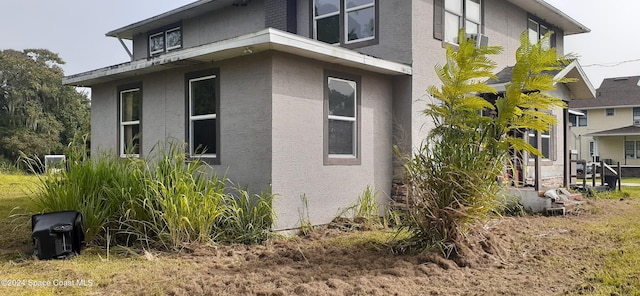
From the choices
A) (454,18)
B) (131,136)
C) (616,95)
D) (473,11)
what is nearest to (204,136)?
(131,136)

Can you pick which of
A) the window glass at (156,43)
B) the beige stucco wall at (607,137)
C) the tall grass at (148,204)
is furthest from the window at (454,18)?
the beige stucco wall at (607,137)

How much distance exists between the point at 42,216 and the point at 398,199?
6.09 meters

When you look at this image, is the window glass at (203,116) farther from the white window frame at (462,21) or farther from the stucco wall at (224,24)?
the white window frame at (462,21)

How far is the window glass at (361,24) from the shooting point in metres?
9.95

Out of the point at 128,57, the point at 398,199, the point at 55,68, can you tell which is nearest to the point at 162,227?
the point at 398,199

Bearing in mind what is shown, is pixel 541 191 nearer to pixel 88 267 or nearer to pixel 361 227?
pixel 361 227

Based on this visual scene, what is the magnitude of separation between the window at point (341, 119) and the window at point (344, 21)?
1.74m

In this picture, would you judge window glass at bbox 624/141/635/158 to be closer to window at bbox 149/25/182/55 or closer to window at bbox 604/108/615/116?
window at bbox 604/108/615/116

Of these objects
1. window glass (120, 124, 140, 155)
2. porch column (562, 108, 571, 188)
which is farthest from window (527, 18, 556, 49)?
window glass (120, 124, 140, 155)

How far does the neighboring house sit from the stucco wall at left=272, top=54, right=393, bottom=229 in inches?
0.9

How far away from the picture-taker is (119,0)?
45.9ft

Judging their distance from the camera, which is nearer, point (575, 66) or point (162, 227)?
point (162, 227)

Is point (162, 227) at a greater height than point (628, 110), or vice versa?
point (628, 110)

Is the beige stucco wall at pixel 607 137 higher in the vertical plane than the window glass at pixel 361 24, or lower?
lower
